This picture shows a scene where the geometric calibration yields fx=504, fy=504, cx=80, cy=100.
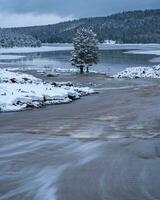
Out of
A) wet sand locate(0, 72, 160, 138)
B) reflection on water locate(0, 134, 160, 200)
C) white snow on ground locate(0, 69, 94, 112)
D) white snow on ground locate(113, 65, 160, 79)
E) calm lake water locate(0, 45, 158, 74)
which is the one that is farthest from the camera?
calm lake water locate(0, 45, 158, 74)

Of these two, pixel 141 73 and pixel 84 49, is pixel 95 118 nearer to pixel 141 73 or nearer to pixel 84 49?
pixel 141 73

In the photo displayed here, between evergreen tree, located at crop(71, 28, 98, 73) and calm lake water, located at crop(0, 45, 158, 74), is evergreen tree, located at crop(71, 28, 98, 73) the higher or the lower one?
the higher one

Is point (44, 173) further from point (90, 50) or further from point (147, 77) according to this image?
point (90, 50)

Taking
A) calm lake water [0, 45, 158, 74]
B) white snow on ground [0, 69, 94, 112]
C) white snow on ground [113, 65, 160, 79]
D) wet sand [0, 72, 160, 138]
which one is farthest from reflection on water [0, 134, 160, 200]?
calm lake water [0, 45, 158, 74]

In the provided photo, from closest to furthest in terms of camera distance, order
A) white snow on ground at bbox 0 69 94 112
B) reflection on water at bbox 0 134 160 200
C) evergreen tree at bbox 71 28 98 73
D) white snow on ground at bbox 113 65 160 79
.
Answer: reflection on water at bbox 0 134 160 200 < white snow on ground at bbox 0 69 94 112 < white snow on ground at bbox 113 65 160 79 < evergreen tree at bbox 71 28 98 73

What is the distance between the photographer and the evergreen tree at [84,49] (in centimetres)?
6694

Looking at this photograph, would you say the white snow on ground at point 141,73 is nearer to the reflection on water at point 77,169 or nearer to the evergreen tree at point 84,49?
the evergreen tree at point 84,49

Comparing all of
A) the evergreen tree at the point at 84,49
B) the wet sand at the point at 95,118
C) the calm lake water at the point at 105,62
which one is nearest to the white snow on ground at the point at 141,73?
the evergreen tree at the point at 84,49

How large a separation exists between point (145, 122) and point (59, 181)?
35.0 feet

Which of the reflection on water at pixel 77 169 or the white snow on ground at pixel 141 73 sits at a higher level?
the reflection on water at pixel 77 169

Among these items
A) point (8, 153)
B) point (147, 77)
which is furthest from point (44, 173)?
point (147, 77)

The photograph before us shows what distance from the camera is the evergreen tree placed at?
66.9 m

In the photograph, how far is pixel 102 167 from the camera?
15.8 meters

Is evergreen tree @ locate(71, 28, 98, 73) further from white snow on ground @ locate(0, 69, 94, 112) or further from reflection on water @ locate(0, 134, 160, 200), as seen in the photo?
reflection on water @ locate(0, 134, 160, 200)
